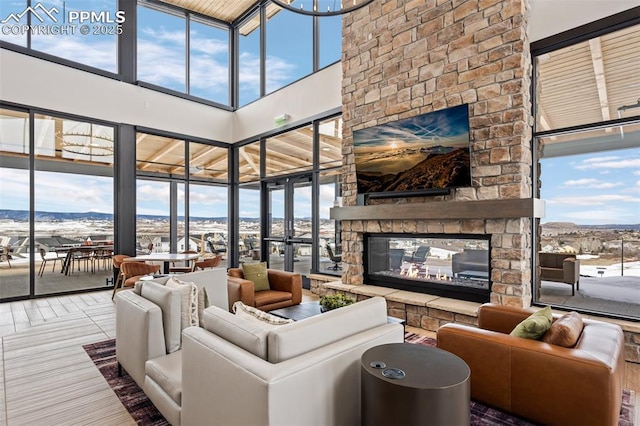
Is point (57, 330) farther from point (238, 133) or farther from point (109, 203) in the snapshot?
point (238, 133)

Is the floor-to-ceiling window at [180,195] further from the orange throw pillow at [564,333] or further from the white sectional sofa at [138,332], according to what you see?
the orange throw pillow at [564,333]

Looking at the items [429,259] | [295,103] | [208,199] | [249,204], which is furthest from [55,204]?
[429,259]

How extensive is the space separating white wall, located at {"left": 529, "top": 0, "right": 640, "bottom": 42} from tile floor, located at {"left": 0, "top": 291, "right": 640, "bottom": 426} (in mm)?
3525

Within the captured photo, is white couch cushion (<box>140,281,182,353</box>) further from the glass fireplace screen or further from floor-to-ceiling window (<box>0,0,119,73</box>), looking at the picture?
floor-to-ceiling window (<box>0,0,119,73</box>)

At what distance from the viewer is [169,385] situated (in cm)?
225

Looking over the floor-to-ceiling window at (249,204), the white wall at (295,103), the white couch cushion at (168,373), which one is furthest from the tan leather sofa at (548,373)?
the floor-to-ceiling window at (249,204)

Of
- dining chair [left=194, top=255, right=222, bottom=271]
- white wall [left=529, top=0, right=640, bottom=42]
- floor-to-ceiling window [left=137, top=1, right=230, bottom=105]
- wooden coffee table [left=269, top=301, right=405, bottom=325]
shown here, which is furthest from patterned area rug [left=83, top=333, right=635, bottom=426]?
floor-to-ceiling window [left=137, top=1, right=230, bottom=105]

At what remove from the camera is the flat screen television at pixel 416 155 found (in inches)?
169

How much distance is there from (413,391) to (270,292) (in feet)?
11.3

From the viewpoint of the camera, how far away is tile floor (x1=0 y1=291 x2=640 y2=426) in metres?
2.50

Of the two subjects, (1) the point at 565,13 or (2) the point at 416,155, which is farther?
(2) the point at 416,155

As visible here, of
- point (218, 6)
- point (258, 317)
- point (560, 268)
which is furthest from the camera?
point (218, 6)

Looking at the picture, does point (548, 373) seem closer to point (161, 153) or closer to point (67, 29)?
point (161, 153)

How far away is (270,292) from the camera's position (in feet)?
15.8
